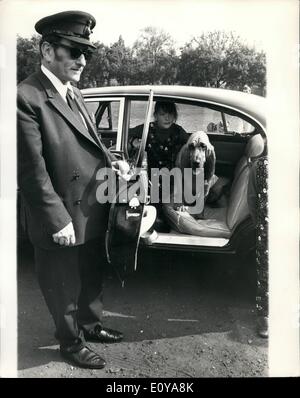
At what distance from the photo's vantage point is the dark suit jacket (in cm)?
235

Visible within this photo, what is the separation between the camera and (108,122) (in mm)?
3561

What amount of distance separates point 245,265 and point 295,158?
860 millimetres

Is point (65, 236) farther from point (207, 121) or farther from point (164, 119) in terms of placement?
point (207, 121)

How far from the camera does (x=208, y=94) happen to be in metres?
3.15

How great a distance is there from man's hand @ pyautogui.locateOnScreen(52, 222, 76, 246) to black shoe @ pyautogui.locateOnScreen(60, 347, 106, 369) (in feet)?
2.39

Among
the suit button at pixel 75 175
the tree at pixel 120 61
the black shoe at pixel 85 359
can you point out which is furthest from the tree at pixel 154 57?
the black shoe at pixel 85 359

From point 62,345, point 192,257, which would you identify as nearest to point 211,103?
point 192,257

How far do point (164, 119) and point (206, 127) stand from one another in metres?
0.37

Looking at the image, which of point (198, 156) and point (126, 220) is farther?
point (198, 156)

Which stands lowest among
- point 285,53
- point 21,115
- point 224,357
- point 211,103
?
point 224,357

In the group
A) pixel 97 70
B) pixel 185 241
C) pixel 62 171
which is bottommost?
pixel 185 241

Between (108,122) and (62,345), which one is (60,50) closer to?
(108,122)

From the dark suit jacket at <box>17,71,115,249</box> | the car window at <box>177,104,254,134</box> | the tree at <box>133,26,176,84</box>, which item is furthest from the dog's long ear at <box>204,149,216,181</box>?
the dark suit jacket at <box>17,71,115,249</box>

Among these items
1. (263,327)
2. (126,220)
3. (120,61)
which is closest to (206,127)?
(120,61)
